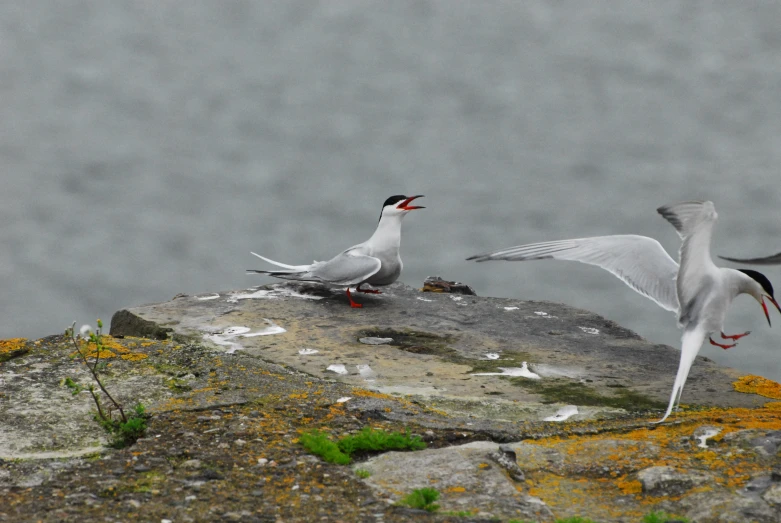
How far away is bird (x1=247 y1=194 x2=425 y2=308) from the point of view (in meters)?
6.19

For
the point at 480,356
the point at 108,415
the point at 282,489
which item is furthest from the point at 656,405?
the point at 108,415

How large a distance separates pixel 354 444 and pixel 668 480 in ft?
3.82

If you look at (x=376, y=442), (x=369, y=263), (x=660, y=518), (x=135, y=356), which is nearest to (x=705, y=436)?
(x=660, y=518)

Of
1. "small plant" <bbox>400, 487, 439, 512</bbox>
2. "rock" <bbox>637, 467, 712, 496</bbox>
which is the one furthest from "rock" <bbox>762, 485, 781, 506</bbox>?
"small plant" <bbox>400, 487, 439, 512</bbox>

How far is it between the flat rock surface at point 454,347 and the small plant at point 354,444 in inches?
26.0

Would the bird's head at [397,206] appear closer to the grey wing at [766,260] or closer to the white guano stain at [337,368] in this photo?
the white guano stain at [337,368]

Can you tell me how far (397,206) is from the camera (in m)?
6.56

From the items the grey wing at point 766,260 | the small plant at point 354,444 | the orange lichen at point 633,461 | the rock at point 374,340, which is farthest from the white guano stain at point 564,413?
the rock at point 374,340

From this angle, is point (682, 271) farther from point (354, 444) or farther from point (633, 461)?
point (354, 444)

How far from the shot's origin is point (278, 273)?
6484mm

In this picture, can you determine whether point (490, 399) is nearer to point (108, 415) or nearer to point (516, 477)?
point (516, 477)

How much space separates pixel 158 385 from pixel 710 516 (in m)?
2.49

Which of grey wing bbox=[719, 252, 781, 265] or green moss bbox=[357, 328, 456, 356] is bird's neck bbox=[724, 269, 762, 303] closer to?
grey wing bbox=[719, 252, 781, 265]

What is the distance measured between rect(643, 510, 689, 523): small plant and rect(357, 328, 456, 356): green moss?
2321 millimetres
